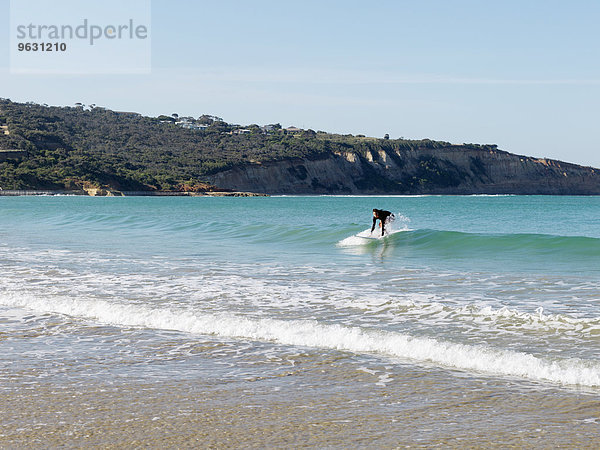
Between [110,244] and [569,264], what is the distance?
13.0 m

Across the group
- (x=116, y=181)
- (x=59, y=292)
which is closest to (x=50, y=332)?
(x=59, y=292)

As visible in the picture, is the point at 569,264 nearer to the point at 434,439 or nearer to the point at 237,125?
the point at 434,439

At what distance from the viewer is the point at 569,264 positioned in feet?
48.4

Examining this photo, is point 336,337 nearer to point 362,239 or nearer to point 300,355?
point 300,355

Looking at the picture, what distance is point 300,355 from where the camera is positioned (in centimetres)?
693

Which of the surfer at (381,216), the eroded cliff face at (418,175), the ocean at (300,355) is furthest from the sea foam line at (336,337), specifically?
the eroded cliff face at (418,175)

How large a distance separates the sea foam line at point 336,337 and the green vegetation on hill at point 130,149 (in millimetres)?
94469

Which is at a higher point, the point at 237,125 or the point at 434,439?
the point at 237,125

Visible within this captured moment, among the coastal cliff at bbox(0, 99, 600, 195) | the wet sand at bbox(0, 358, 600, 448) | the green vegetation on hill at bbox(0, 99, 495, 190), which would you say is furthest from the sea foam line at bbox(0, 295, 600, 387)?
the green vegetation on hill at bbox(0, 99, 495, 190)

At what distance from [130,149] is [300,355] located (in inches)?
5073

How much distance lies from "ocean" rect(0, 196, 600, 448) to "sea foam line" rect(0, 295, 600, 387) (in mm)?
20

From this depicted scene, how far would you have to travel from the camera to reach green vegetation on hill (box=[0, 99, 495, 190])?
103 metres

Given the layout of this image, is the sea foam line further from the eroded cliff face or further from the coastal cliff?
the eroded cliff face

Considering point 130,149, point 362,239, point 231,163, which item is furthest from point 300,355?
point 130,149
